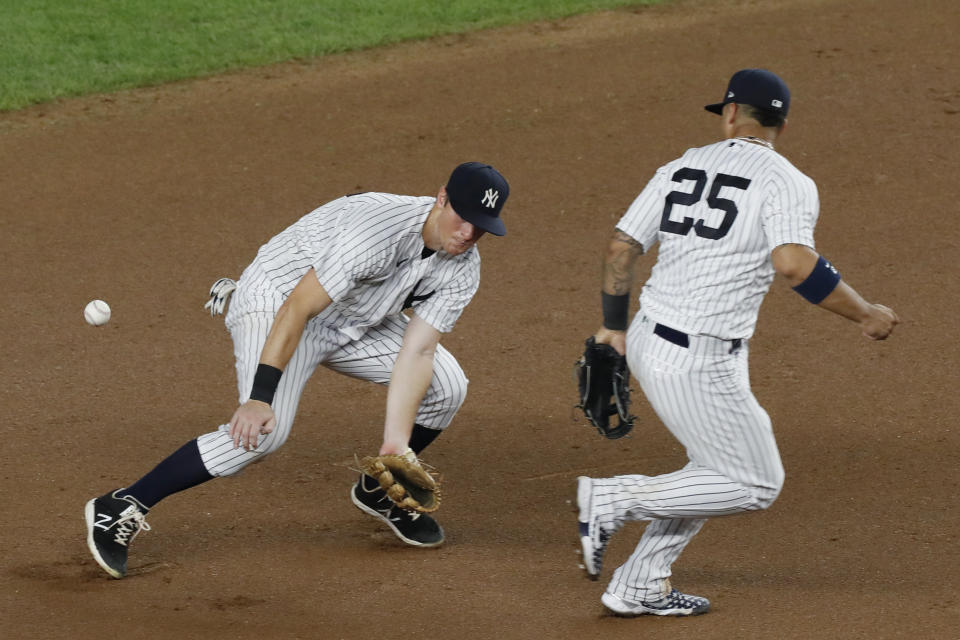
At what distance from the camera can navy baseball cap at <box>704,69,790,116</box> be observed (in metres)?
4.03

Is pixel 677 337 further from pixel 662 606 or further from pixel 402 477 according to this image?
pixel 402 477

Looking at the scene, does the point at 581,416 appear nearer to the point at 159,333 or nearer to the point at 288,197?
the point at 159,333

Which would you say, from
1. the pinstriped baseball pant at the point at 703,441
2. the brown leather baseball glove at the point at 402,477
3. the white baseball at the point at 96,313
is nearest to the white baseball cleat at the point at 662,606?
the pinstriped baseball pant at the point at 703,441

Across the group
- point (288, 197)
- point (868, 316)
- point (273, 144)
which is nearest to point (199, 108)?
point (273, 144)

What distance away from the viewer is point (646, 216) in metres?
4.07

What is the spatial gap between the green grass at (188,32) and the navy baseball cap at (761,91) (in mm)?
6186

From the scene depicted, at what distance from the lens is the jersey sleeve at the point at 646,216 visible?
4.07m

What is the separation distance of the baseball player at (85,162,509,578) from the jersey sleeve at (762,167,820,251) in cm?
90

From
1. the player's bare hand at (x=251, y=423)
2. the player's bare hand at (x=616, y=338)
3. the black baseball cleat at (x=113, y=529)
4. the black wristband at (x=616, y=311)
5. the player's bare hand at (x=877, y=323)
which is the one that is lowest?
the black baseball cleat at (x=113, y=529)

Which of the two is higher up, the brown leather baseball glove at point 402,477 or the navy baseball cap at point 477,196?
the navy baseball cap at point 477,196

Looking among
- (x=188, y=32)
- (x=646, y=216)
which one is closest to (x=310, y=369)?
(x=646, y=216)

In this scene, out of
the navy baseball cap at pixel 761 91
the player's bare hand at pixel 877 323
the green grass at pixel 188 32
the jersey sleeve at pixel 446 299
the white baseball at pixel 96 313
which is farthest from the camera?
the green grass at pixel 188 32

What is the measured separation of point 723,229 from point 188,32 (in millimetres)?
7143

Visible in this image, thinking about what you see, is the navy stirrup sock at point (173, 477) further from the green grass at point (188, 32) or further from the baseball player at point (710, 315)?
the green grass at point (188, 32)
